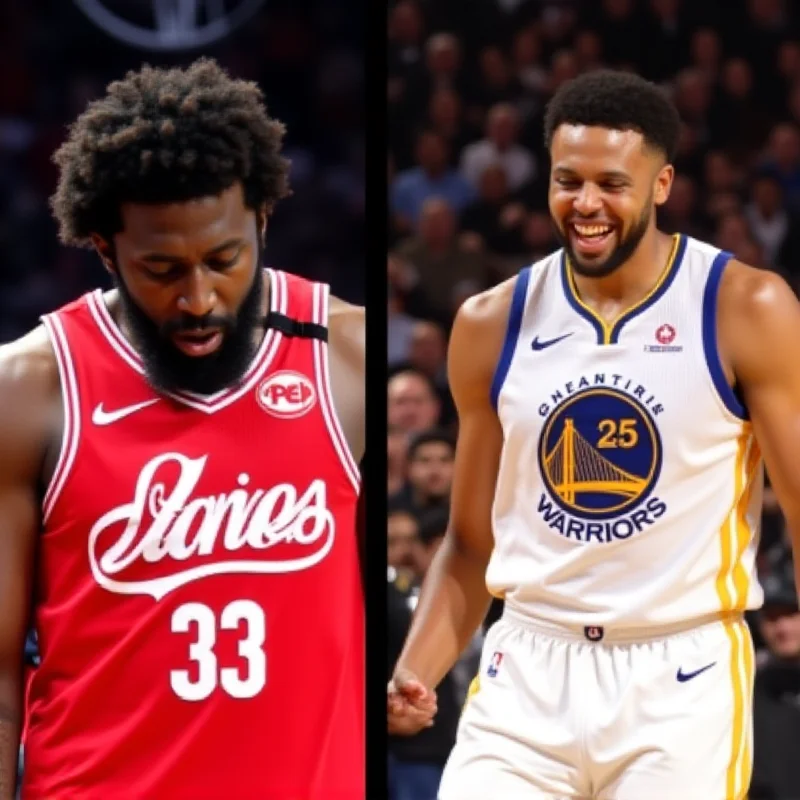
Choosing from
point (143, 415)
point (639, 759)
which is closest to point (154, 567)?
point (143, 415)

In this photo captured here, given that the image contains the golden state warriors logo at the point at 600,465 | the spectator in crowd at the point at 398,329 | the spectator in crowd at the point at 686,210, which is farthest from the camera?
the spectator in crowd at the point at 398,329

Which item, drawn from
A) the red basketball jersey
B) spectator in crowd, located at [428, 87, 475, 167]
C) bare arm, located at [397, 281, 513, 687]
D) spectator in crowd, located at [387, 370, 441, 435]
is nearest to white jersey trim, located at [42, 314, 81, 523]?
the red basketball jersey

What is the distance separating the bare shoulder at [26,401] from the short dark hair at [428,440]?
0.95 metres

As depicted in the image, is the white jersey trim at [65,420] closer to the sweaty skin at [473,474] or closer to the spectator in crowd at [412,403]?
the sweaty skin at [473,474]

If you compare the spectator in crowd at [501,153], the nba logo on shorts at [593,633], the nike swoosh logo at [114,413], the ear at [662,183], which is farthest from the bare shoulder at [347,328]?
the spectator in crowd at [501,153]

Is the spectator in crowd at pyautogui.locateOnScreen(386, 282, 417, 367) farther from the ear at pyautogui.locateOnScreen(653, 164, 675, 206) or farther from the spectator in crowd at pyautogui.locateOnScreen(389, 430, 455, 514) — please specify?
the ear at pyautogui.locateOnScreen(653, 164, 675, 206)

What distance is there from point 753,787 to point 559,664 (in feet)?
3.43

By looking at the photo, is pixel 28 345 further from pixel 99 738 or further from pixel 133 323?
pixel 99 738

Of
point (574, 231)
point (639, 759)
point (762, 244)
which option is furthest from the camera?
point (762, 244)

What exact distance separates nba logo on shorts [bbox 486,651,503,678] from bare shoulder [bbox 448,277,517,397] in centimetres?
48

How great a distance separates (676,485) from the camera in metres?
2.72

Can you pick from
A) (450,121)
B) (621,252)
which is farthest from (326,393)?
(450,121)

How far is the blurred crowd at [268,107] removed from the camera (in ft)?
10.0

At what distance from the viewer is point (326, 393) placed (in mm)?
3062
